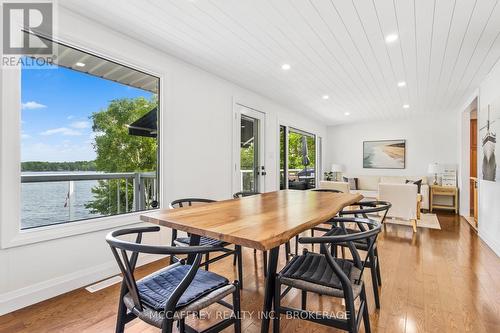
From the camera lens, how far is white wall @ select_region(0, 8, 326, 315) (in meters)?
2.09

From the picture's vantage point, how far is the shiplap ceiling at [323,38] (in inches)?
85.7

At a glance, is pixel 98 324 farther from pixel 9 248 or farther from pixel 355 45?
pixel 355 45

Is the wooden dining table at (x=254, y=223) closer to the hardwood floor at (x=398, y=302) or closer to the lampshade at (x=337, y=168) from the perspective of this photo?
the hardwood floor at (x=398, y=302)

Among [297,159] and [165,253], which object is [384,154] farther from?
[165,253]

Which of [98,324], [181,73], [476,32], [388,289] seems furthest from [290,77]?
[98,324]

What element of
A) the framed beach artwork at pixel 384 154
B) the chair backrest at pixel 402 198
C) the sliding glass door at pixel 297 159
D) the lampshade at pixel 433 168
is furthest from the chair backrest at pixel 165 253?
the framed beach artwork at pixel 384 154

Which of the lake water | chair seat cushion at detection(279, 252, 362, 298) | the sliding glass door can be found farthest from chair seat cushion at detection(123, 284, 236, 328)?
the sliding glass door

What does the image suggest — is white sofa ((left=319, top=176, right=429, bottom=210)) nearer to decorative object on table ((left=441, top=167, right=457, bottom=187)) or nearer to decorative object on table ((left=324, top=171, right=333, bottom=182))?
decorative object on table ((left=441, top=167, right=457, bottom=187))

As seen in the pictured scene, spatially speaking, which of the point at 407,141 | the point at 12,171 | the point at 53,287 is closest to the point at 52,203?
the point at 12,171

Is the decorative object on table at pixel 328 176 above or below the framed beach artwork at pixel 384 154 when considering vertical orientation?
below

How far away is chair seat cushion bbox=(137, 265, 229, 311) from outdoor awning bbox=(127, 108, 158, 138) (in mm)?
2032

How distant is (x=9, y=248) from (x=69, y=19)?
193 cm

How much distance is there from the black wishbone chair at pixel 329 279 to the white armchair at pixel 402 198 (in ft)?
10.8

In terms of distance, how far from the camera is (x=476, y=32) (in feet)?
8.34
